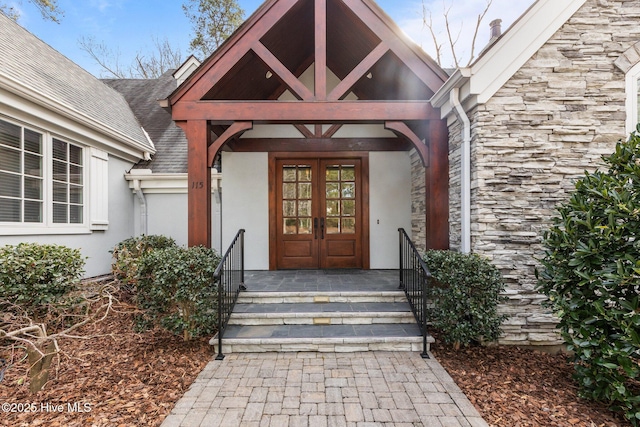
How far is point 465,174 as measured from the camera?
12.1 ft

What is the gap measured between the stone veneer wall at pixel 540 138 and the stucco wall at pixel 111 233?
595 cm

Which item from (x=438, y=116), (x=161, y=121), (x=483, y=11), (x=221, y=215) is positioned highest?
(x=483, y=11)

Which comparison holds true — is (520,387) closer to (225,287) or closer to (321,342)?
(321,342)

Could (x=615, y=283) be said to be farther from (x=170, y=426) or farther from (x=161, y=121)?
(x=161, y=121)

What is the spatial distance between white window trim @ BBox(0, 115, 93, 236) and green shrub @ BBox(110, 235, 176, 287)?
595 mm

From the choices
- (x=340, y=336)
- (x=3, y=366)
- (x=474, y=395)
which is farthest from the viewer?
(x=340, y=336)

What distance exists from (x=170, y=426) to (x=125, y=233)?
5.10m

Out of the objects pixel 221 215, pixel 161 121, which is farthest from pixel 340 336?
pixel 161 121

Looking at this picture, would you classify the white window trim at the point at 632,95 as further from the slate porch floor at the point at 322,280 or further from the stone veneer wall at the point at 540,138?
the slate porch floor at the point at 322,280

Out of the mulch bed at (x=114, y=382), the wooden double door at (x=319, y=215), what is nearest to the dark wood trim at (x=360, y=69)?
the wooden double door at (x=319, y=215)

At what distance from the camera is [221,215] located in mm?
6160

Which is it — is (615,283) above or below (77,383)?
above

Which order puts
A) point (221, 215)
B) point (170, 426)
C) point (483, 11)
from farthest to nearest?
point (483, 11)
point (221, 215)
point (170, 426)

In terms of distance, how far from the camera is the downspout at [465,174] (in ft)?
12.1
